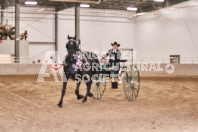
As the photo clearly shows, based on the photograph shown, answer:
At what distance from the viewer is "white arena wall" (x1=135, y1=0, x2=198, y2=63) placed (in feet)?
90.7

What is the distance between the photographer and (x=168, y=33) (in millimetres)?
30828

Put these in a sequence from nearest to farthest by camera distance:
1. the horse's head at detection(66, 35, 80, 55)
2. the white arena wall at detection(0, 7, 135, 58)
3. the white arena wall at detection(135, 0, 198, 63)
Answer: the horse's head at detection(66, 35, 80, 55) → the white arena wall at detection(135, 0, 198, 63) → the white arena wall at detection(0, 7, 135, 58)

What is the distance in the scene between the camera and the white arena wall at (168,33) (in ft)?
90.7

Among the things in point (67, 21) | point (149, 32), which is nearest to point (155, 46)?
point (149, 32)

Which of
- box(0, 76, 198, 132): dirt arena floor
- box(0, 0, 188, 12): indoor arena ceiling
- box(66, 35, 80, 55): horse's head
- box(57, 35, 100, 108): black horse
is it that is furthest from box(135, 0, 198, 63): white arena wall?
box(66, 35, 80, 55): horse's head

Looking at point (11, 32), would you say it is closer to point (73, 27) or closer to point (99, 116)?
point (73, 27)

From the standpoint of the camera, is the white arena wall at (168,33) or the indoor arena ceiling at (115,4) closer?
the white arena wall at (168,33)

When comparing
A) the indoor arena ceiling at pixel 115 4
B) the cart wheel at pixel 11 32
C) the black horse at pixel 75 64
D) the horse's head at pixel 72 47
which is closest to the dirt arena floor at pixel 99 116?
the black horse at pixel 75 64

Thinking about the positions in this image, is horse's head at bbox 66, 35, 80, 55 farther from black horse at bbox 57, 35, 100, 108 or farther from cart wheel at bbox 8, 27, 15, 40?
cart wheel at bbox 8, 27, 15, 40

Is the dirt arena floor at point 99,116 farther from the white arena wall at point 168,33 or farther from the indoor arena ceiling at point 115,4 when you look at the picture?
the indoor arena ceiling at point 115,4

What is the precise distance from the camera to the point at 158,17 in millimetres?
32469

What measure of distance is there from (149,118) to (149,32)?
93.4ft

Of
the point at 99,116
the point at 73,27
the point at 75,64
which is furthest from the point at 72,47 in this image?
the point at 73,27

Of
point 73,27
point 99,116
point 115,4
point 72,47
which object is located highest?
point 115,4
